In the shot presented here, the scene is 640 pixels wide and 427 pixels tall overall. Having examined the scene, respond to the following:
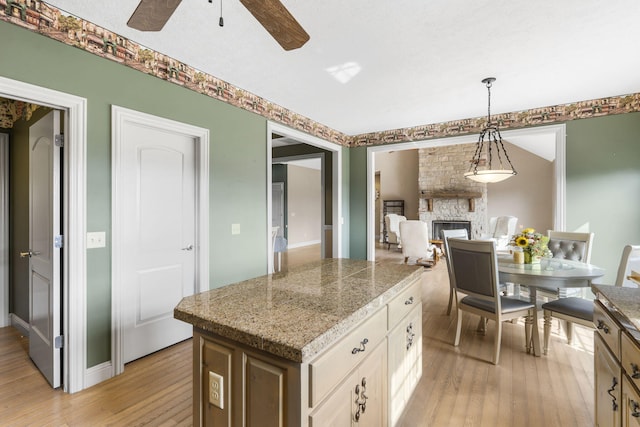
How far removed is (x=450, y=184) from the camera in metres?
8.58

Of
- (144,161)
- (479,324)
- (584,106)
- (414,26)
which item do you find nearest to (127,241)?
(144,161)

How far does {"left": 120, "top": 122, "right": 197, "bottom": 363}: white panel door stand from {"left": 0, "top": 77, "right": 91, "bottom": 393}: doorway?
11.2 inches

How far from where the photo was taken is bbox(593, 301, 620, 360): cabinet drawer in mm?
1257

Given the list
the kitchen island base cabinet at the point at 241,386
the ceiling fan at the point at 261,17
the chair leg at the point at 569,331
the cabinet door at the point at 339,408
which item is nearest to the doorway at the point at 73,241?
the ceiling fan at the point at 261,17

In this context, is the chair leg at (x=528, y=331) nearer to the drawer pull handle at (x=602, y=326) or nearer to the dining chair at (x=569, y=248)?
the dining chair at (x=569, y=248)

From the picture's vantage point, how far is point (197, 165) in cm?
289

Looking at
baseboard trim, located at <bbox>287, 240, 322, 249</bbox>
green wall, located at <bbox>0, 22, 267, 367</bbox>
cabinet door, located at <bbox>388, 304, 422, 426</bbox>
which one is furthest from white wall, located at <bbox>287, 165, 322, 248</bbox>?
cabinet door, located at <bbox>388, 304, 422, 426</bbox>

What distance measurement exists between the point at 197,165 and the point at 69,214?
111 cm

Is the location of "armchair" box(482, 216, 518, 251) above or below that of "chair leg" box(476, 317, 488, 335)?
above

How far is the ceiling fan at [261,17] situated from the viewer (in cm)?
127

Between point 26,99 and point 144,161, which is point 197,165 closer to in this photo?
point 144,161

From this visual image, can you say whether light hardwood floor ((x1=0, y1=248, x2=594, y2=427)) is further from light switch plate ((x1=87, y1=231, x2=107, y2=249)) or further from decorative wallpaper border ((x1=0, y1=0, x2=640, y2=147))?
decorative wallpaper border ((x1=0, y1=0, x2=640, y2=147))

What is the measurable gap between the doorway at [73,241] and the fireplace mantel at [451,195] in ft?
27.0

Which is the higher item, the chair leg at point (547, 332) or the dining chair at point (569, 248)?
the dining chair at point (569, 248)
